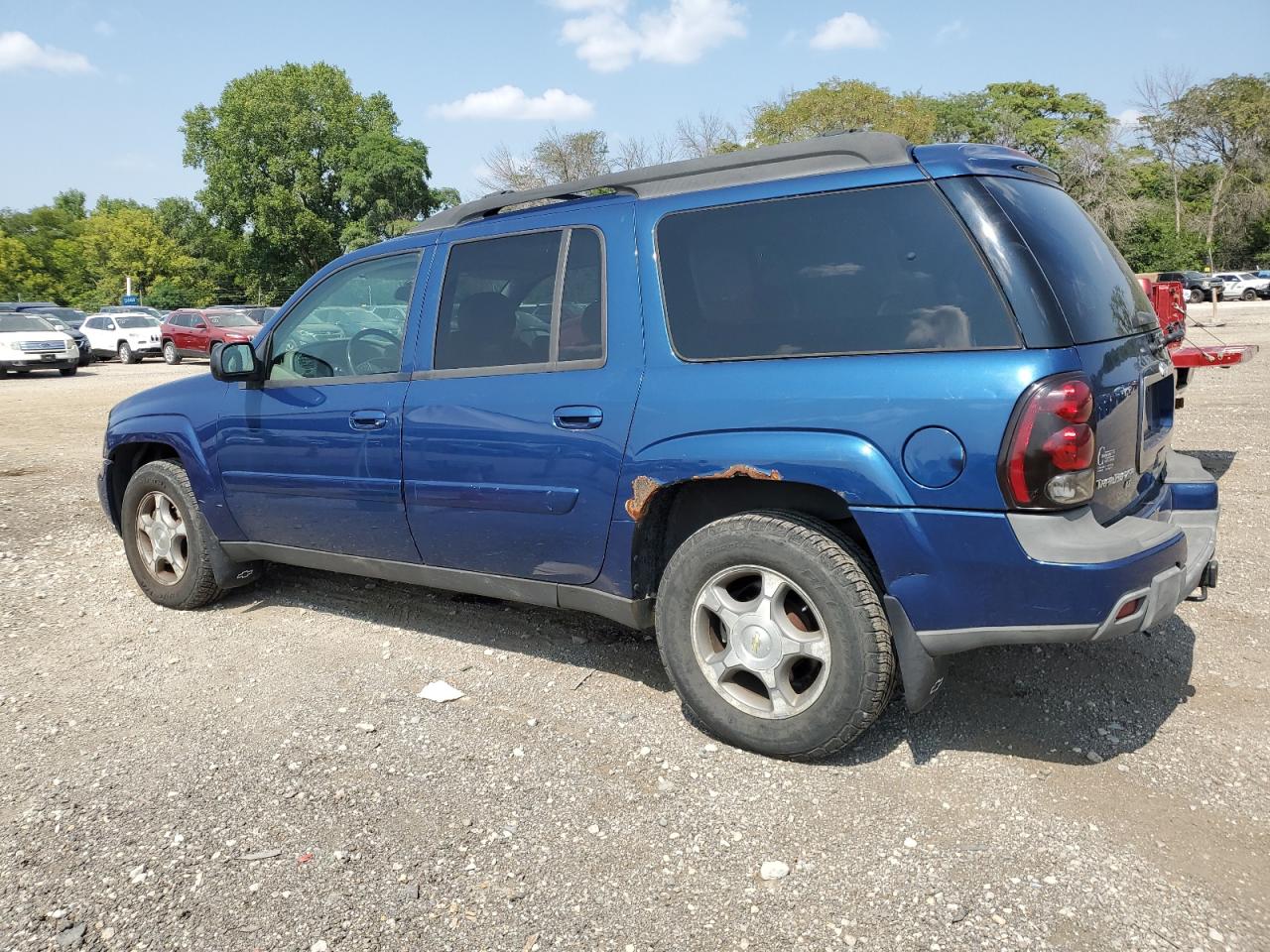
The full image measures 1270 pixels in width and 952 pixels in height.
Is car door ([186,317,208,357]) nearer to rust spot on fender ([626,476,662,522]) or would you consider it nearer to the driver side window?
the driver side window

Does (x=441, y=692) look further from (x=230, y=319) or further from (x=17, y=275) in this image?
(x=17, y=275)

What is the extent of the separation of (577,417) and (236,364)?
1.98m

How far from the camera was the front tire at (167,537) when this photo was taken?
199 inches

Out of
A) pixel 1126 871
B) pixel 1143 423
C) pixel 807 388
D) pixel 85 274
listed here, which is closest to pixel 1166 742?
pixel 1126 871

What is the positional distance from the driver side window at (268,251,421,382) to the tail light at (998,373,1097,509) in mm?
2551

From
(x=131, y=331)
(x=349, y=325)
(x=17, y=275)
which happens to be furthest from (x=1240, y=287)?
(x=17, y=275)

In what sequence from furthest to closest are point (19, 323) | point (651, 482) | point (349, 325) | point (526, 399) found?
point (19, 323)
point (349, 325)
point (526, 399)
point (651, 482)

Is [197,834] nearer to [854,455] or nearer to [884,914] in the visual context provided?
[884,914]

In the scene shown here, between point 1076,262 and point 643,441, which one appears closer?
point 1076,262

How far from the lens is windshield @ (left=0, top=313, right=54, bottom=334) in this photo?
2300 cm

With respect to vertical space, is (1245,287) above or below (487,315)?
above

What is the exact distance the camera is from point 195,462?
4949 millimetres

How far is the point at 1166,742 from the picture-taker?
3.39m

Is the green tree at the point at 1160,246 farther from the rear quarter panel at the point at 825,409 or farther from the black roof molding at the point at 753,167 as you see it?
the rear quarter panel at the point at 825,409
